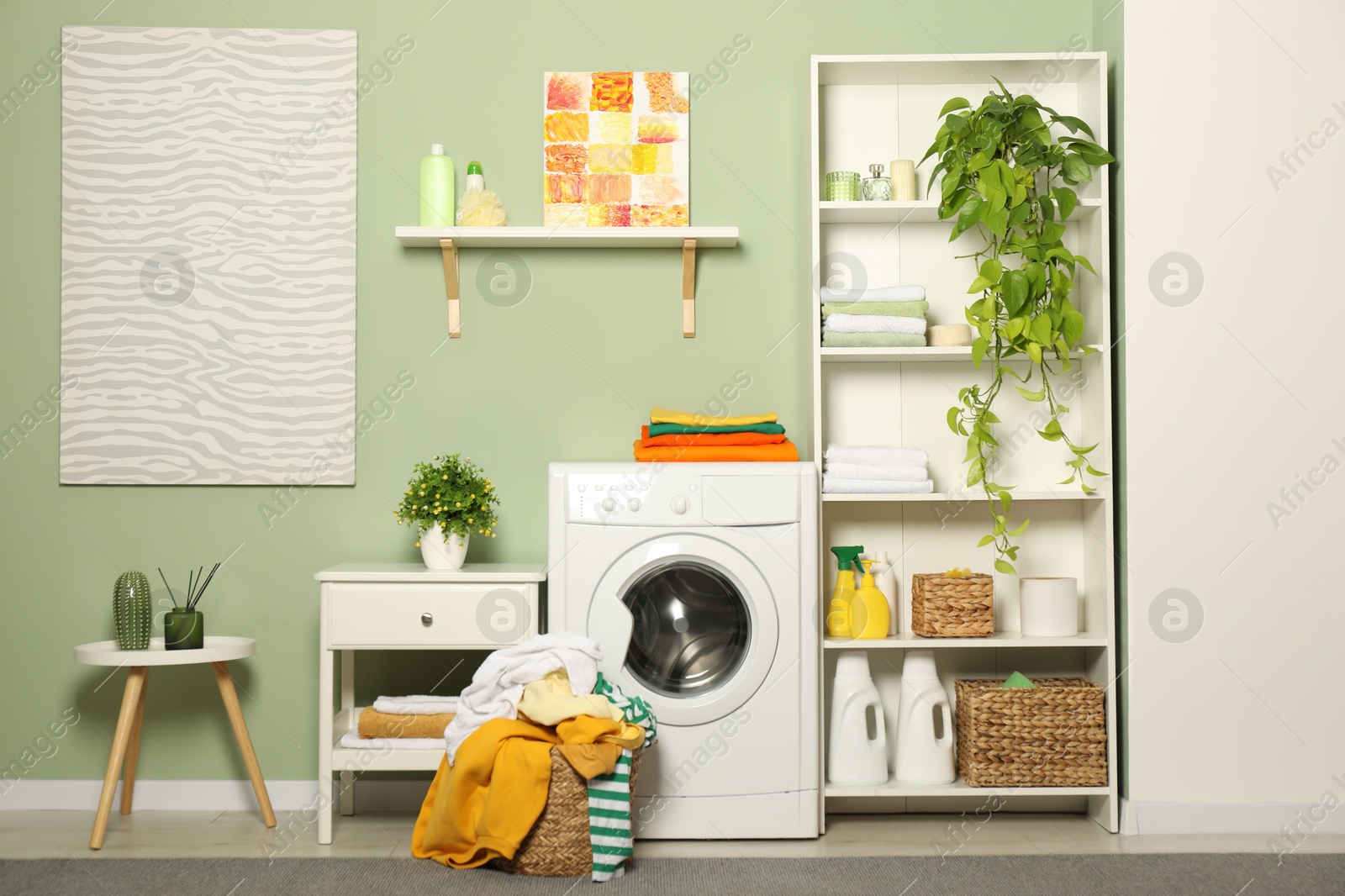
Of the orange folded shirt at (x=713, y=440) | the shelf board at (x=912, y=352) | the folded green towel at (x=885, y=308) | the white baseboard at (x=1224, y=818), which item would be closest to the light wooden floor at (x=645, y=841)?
the white baseboard at (x=1224, y=818)

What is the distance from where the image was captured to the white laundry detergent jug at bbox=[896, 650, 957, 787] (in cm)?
246

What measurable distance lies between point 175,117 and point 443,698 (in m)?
1.74

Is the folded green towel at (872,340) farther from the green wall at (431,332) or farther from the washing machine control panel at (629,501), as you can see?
the washing machine control panel at (629,501)

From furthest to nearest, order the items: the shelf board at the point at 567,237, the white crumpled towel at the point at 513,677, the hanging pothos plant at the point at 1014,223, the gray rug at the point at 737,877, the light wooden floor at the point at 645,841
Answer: the shelf board at the point at 567,237 → the hanging pothos plant at the point at 1014,223 → the light wooden floor at the point at 645,841 → the white crumpled towel at the point at 513,677 → the gray rug at the point at 737,877

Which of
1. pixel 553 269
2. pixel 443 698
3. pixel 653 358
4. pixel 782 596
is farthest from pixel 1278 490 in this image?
pixel 443 698

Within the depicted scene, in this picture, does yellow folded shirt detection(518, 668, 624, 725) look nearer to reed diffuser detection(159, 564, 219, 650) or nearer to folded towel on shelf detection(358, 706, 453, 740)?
folded towel on shelf detection(358, 706, 453, 740)

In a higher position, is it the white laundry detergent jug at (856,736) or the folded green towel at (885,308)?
the folded green towel at (885,308)

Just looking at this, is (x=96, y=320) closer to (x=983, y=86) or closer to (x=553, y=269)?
(x=553, y=269)

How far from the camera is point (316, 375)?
2.73m

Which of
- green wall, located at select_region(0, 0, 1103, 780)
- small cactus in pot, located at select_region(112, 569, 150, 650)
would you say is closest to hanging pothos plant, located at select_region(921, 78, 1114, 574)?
green wall, located at select_region(0, 0, 1103, 780)

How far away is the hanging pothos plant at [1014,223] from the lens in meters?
2.39

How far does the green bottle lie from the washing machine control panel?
850 mm

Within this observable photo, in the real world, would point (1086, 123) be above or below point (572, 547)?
above

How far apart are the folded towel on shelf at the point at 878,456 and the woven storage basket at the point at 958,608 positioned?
0.30 m
